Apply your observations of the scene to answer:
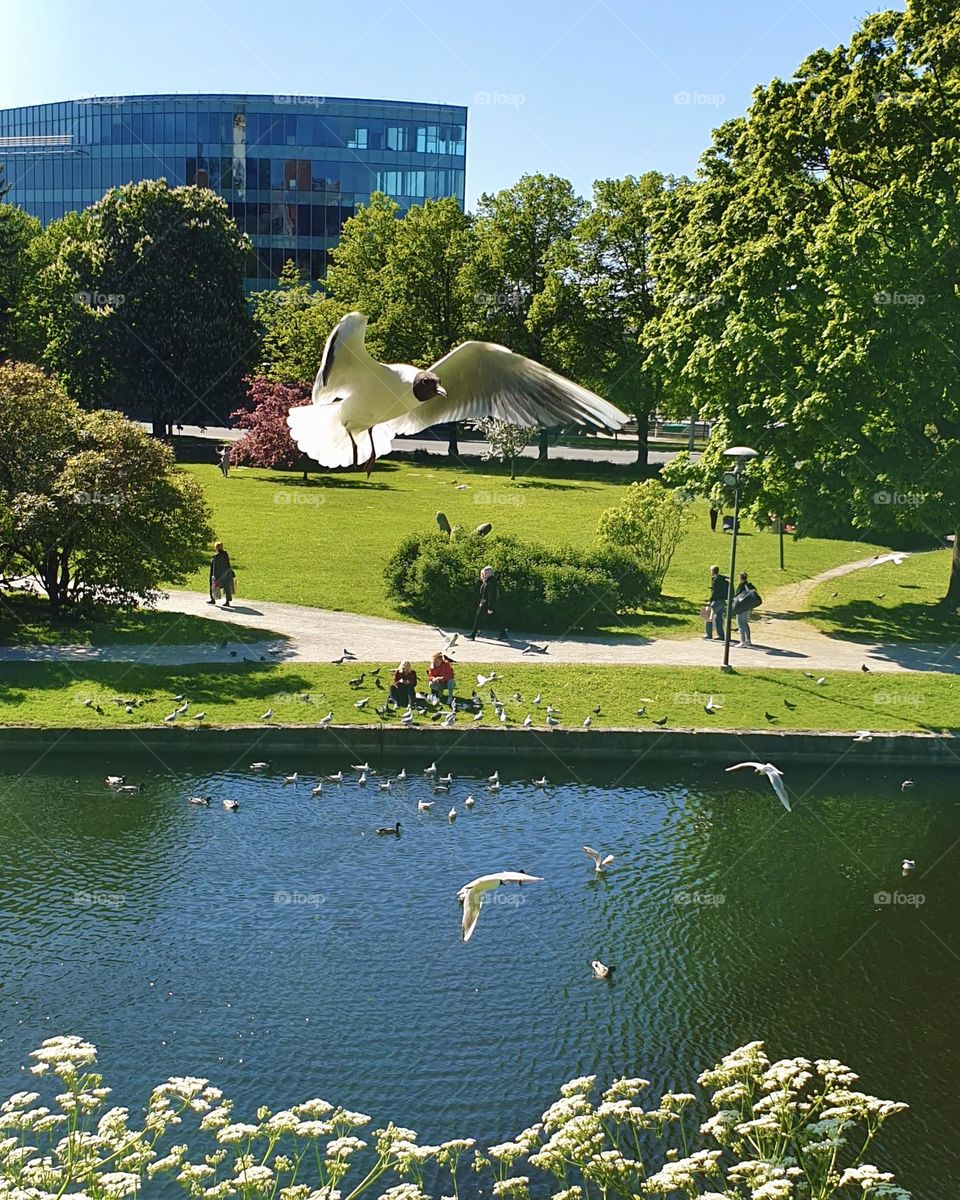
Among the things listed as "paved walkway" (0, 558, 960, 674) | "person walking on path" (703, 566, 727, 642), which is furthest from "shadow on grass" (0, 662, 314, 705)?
"person walking on path" (703, 566, 727, 642)

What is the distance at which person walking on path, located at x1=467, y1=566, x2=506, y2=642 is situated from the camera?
31344 mm

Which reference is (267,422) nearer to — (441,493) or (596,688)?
(441,493)

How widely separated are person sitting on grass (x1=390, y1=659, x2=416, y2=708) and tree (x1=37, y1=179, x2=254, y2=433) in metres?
45.7

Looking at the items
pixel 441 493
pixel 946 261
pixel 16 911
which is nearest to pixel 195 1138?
pixel 16 911

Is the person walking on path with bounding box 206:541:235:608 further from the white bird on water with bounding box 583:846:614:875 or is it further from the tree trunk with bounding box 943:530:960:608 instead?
the tree trunk with bounding box 943:530:960:608

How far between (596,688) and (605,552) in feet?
23.9

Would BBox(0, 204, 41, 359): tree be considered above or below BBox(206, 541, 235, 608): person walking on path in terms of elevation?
above

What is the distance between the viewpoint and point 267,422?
61.3 metres

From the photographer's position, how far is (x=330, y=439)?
8.98 m

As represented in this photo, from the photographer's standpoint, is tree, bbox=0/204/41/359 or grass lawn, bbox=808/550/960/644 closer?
grass lawn, bbox=808/550/960/644

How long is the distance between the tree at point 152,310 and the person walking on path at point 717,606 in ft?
140

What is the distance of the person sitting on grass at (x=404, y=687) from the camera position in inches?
1017

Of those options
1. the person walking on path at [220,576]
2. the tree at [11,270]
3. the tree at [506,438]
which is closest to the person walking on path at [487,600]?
the person walking on path at [220,576]

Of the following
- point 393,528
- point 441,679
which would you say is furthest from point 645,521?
point 393,528
